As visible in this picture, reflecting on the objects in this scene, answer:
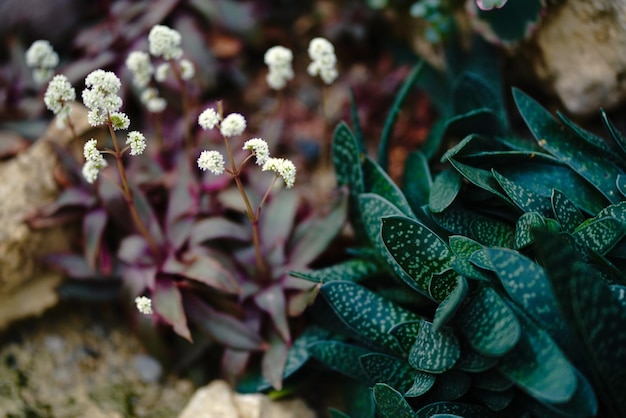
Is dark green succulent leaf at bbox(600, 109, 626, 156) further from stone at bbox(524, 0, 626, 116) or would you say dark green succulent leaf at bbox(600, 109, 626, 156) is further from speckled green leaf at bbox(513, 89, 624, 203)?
stone at bbox(524, 0, 626, 116)

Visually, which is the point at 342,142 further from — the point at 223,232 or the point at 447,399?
the point at 447,399

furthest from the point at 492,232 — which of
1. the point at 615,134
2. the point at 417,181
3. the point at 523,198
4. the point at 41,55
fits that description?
the point at 41,55

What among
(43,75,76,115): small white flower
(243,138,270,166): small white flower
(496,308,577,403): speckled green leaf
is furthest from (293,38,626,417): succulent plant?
(43,75,76,115): small white flower

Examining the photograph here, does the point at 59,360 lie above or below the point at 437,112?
below

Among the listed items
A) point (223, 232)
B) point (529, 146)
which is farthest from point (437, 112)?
point (223, 232)

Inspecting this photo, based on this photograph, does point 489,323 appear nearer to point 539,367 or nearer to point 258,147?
point 539,367

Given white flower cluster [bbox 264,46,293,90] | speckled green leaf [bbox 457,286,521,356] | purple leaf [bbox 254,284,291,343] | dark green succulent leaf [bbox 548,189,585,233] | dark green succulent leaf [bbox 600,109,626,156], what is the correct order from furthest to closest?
white flower cluster [bbox 264,46,293,90], purple leaf [bbox 254,284,291,343], dark green succulent leaf [bbox 600,109,626,156], dark green succulent leaf [bbox 548,189,585,233], speckled green leaf [bbox 457,286,521,356]
